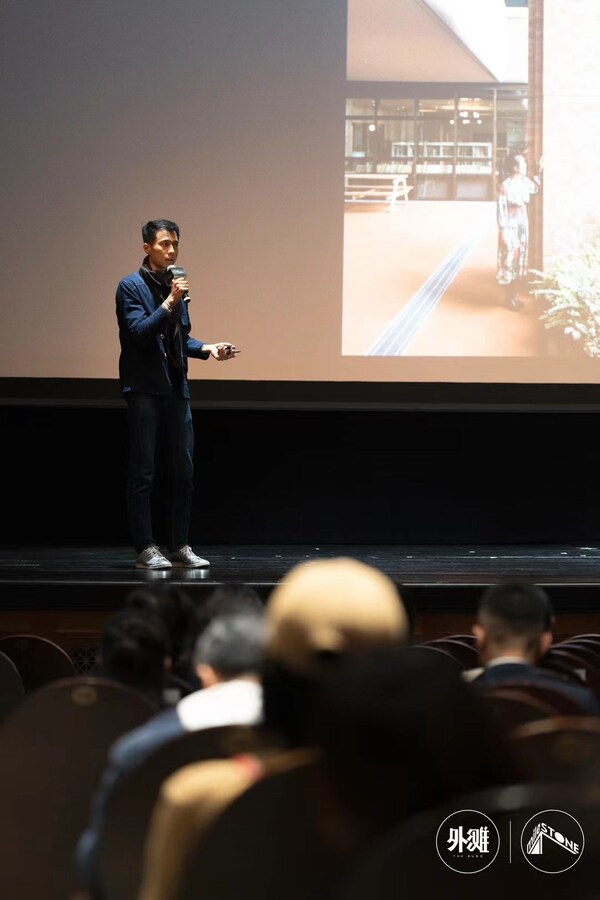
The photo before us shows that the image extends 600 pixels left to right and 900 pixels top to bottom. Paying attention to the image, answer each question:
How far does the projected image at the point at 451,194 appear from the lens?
5.33m

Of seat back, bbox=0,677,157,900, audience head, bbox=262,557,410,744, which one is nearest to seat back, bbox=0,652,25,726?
seat back, bbox=0,677,157,900

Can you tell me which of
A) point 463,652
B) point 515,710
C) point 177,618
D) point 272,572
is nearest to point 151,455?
point 272,572

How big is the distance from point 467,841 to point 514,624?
94 cm

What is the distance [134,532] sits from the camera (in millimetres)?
4164

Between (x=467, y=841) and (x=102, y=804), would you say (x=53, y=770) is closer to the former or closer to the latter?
(x=102, y=804)

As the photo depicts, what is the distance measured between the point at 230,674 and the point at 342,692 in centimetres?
54

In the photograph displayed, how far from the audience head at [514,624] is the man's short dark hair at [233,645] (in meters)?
0.65

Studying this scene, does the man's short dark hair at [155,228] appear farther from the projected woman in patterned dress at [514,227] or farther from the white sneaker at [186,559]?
the projected woman in patterned dress at [514,227]

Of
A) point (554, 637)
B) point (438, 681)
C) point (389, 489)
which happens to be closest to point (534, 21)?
point (389, 489)

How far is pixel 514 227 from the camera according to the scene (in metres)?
5.37

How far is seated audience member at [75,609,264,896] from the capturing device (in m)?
1.15

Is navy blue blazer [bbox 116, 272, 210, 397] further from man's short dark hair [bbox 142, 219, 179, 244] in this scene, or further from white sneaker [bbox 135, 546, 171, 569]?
white sneaker [bbox 135, 546, 171, 569]

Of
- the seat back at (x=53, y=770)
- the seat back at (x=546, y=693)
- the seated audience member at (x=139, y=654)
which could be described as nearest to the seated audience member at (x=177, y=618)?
the seated audience member at (x=139, y=654)

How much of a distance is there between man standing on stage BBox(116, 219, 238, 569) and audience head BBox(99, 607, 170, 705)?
2368 millimetres
